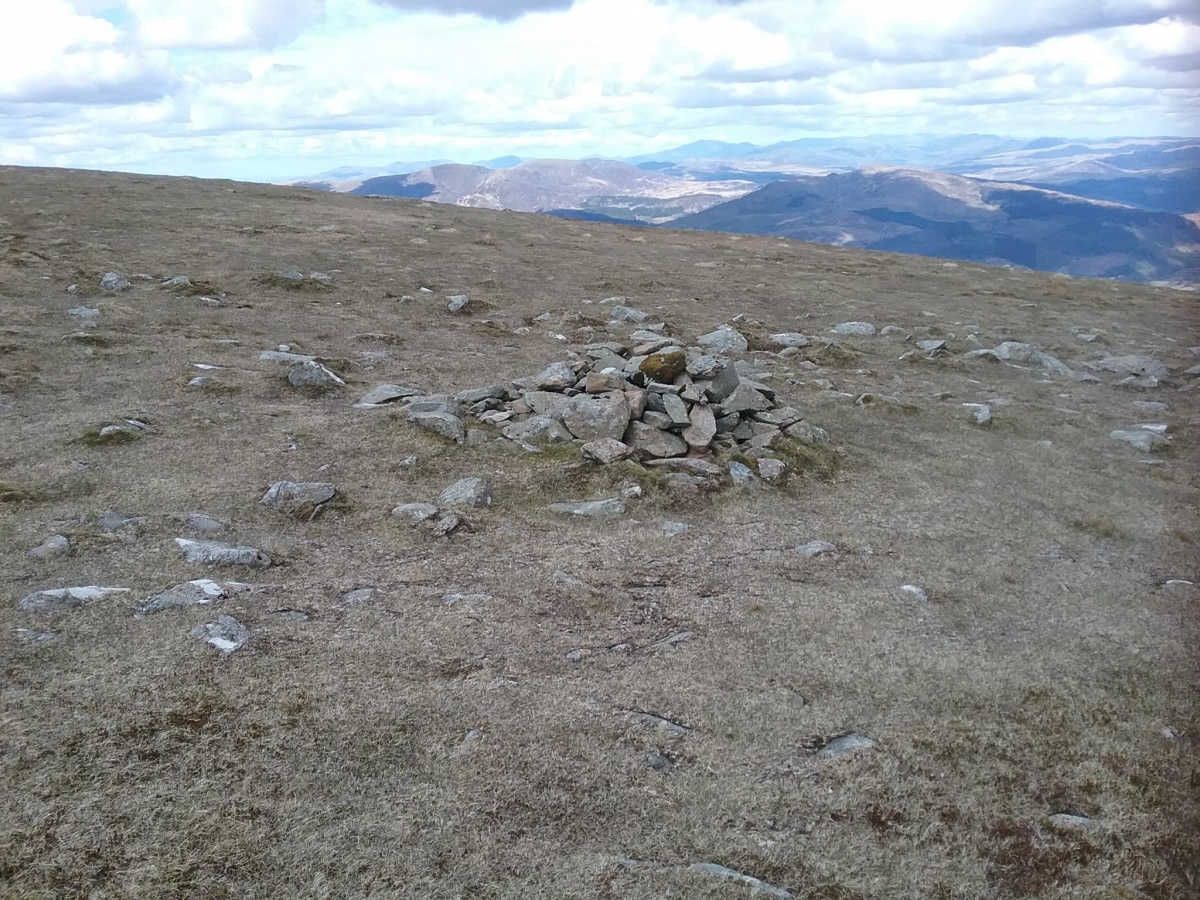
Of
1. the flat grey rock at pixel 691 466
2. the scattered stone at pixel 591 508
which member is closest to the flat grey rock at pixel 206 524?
the scattered stone at pixel 591 508

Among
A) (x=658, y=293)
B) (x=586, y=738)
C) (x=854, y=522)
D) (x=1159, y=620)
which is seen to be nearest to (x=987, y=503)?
(x=854, y=522)

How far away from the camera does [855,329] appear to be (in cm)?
3106

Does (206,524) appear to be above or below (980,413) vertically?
above

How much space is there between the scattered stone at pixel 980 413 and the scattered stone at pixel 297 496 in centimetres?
1710

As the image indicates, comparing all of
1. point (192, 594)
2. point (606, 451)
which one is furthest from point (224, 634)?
point (606, 451)

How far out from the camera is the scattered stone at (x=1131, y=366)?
85.9 ft

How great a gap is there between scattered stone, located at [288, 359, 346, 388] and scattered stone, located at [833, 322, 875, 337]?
66.2 ft

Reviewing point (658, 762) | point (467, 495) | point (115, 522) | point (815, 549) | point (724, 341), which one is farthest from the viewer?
point (724, 341)

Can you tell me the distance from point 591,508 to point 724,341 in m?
15.1

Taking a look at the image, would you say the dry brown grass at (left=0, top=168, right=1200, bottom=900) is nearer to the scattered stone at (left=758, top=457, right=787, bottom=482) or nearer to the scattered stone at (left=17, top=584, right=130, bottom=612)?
the scattered stone at (left=17, top=584, right=130, bottom=612)

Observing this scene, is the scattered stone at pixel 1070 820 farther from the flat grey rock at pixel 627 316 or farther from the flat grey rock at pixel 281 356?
the flat grey rock at pixel 627 316

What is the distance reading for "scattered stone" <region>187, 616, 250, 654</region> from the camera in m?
9.06

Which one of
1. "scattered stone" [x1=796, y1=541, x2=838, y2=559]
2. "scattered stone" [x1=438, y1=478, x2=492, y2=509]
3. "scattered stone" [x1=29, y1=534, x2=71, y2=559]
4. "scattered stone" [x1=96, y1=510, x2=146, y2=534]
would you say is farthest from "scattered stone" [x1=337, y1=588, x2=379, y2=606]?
"scattered stone" [x1=796, y1=541, x2=838, y2=559]

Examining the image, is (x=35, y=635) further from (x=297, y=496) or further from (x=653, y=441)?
(x=653, y=441)
